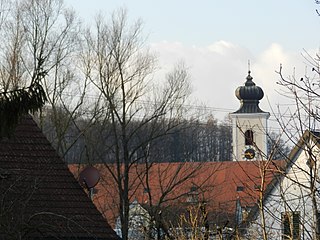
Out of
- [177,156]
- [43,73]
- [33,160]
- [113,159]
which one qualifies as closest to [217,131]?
[177,156]

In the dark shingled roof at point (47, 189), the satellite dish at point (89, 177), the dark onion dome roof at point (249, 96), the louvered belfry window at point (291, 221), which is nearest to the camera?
the louvered belfry window at point (291, 221)

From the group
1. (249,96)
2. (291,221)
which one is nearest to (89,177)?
(291,221)

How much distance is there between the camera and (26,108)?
36.1 ft

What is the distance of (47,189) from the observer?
17375 millimetres

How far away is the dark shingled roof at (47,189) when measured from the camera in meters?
15.6

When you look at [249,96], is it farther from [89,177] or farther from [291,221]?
[291,221]

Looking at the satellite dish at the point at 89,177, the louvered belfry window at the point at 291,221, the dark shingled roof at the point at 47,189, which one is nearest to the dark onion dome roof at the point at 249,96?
the satellite dish at the point at 89,177

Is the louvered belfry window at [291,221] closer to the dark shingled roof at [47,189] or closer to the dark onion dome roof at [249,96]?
the dark shingled roof at [47,189]

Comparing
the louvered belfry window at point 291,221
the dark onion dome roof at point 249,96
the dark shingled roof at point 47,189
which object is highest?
the dark onion dome roof at point 249,96

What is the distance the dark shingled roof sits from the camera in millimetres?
15586

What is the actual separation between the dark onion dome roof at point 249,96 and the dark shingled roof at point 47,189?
2780 inches

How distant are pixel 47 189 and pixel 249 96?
240 feet

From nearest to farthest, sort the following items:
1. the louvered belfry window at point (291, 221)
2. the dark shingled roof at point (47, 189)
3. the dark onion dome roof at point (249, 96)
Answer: the louvered belfry window at point (291, 221), the dark shingled roof at point (47, 189), the dark onion dome roof at point (249, 96)

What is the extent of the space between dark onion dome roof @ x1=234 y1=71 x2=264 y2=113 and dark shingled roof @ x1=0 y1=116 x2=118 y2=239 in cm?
7062
